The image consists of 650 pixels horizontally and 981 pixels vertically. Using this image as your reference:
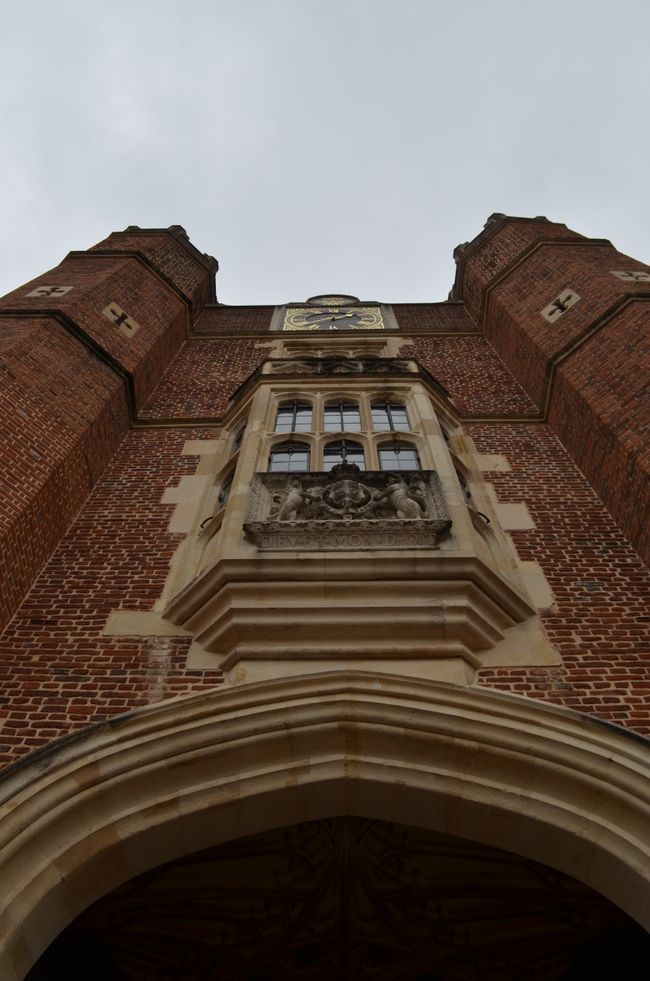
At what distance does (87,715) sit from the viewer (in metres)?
5.29

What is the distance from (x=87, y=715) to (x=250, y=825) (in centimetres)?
132

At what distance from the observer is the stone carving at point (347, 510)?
6.32 m

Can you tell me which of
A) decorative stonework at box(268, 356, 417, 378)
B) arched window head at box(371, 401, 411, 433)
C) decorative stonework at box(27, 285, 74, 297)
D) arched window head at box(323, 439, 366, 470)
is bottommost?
arched window head at box(323, 439, 366, 470)

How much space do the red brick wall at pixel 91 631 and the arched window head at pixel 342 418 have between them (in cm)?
206

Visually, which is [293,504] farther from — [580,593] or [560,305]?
[560,305]

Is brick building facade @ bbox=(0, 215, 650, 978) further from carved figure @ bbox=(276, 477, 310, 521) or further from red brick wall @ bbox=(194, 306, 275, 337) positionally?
red brick wall @ bbox=(194, 306, 275, 337)

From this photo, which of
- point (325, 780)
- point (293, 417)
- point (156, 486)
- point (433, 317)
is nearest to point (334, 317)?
point (433, 317)

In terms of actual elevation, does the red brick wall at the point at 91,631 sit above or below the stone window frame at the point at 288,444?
below

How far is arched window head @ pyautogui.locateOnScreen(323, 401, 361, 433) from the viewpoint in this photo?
30.7 feet

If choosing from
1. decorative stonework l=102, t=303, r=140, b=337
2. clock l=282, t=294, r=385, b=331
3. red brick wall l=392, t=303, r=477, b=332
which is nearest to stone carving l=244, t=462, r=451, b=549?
decorative stonework l=102, t=303, r=140, b=337

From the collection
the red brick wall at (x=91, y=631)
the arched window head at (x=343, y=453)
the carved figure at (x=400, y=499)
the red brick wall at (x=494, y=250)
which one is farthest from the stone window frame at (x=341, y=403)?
the red brick wall at (x=494, y=250)

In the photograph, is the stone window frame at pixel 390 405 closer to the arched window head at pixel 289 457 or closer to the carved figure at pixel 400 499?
the arched window head at pixel 289 457

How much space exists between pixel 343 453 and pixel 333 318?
9113 millimetres

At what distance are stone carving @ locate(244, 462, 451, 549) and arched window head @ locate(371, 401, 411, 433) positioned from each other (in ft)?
6.28
